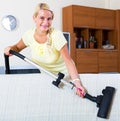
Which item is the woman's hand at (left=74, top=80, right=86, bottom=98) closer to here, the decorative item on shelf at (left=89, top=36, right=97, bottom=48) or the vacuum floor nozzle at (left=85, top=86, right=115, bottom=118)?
the vacuum floor nozzle at (left=85, top=86, right=115, bottom=118)

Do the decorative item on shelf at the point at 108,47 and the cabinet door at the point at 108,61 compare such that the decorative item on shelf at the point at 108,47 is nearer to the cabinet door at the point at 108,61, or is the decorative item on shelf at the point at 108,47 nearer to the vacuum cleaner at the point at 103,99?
the cabinet door at the point at 108,61

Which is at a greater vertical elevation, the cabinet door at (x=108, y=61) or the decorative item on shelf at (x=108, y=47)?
the decorative item on shelf at (x=108, y=47)

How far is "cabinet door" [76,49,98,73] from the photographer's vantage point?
5285 mm

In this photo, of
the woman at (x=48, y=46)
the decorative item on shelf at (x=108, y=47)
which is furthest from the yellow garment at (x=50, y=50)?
the decorative item on shelf at (x=108, y=47)

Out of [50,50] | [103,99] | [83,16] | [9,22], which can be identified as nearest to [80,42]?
[83,16]

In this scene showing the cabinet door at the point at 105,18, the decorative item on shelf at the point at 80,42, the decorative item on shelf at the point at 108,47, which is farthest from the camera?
the decorative item on shelf at the point at 108,47

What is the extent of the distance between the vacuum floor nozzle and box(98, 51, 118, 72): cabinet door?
3745 millimetres

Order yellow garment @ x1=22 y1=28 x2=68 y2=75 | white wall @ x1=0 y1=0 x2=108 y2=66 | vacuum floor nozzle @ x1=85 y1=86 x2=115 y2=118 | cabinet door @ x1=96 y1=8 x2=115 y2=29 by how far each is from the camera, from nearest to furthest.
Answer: vacuum floor nozzle @ x1=85 y1=86 x2=115 y2=118 → yellow garment @ x1=22 y1=28 x2=68 y2=75 → white wall @ x1=0 y1=0 x2=108 y2=66 → cabinet door @ x1=96 y1=8 x2=115 y2=29

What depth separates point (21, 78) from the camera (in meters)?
1.91

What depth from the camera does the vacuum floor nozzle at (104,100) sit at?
1811 mm

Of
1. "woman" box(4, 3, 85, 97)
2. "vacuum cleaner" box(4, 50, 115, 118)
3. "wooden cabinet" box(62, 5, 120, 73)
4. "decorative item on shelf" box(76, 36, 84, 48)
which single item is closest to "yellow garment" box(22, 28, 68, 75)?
"woman" box(4, 3, 85, 97)

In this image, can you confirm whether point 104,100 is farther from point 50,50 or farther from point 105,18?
point 105,18

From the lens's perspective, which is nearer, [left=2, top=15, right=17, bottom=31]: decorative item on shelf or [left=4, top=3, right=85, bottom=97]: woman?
[left=4, top=3, right=85, bottom=97]: woman

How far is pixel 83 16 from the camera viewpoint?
534cm
